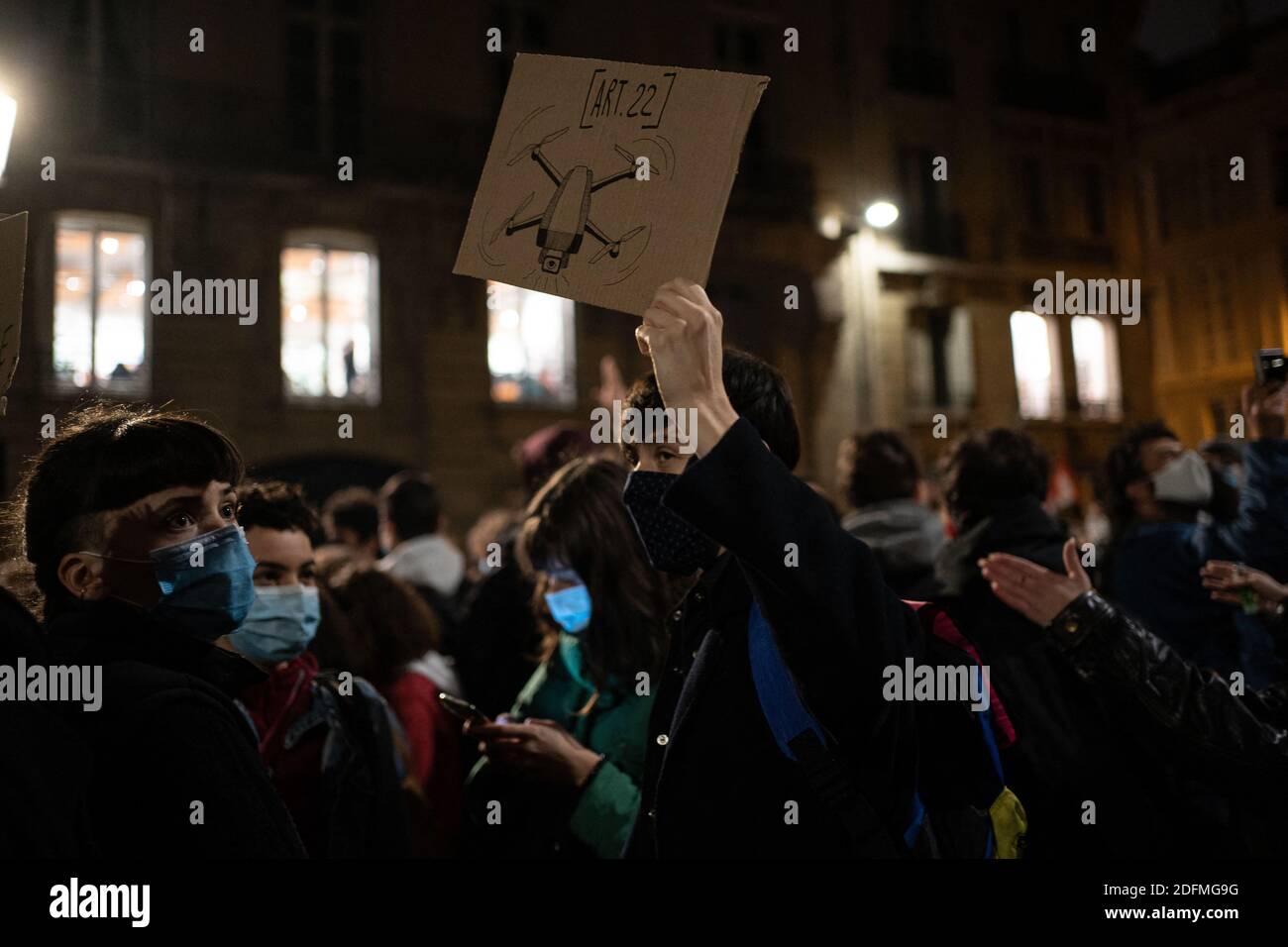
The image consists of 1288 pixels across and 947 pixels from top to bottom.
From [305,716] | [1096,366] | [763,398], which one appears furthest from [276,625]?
[1096,366]

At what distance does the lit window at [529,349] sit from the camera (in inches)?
590

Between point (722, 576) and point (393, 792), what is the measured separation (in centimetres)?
145

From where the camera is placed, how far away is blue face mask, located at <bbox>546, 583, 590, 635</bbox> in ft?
9.25

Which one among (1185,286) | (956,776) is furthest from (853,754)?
(1185,286)

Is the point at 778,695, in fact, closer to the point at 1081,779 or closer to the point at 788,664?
the point at 788,664

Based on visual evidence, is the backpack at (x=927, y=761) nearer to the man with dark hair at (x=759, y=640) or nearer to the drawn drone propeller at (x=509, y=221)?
the man with dark hair at (x=759, y=640)

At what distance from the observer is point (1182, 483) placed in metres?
3.75

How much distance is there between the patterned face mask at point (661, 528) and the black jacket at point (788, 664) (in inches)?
3.4

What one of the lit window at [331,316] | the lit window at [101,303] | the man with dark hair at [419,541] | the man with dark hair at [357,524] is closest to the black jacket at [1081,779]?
the man with dark hair at [419,541]

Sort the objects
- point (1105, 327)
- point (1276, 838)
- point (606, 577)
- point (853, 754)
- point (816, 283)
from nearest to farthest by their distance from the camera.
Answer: point (853, 754), point (1276, 838), point (606, 577), point (816, 283), point (1105, 327)

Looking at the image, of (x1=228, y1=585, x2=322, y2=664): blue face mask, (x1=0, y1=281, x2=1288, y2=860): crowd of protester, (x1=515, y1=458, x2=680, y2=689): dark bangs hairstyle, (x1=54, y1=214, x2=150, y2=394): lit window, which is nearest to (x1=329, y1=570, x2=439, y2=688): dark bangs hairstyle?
(x1=0, y1=281, x2=1288, y2=860): crowd of protester

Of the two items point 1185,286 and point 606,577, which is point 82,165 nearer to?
point 606,577

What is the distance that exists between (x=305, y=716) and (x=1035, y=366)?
61.5 ft
